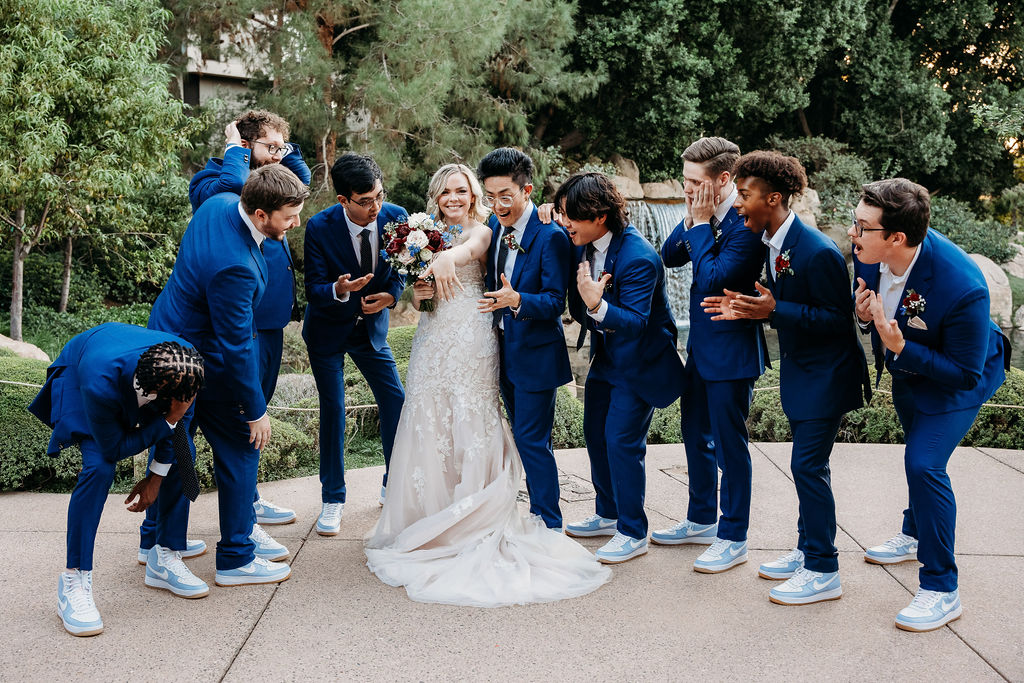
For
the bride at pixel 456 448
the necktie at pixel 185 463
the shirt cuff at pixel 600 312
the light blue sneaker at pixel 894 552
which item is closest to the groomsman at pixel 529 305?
the bride at pixel 456 448

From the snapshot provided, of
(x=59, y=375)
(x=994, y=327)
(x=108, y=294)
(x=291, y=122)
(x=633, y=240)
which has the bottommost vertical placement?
(x=108, y=294)

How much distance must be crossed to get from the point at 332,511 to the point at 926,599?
113 inches

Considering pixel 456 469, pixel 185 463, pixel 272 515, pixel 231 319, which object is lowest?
pixel 272 515

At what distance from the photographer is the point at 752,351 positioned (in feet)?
12.9

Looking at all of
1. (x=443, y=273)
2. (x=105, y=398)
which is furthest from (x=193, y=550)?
(x=443, y=273)

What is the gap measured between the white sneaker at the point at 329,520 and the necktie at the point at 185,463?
1.01 metres

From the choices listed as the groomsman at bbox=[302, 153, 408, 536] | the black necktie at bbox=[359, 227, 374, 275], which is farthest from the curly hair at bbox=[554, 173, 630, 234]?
the black necktie at bbox=[359, 227, 374, 275]

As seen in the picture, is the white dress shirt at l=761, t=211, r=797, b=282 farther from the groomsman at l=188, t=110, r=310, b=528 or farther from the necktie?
the necktie

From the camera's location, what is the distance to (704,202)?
3959 millimetres

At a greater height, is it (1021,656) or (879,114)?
(879,114)

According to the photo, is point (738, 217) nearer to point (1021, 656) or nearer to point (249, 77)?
point (1021, 656)

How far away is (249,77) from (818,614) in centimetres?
1271

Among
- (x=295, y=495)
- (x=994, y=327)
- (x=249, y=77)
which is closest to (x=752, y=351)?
(x=994, y=327)

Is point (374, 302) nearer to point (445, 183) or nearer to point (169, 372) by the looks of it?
point (445, 183)
